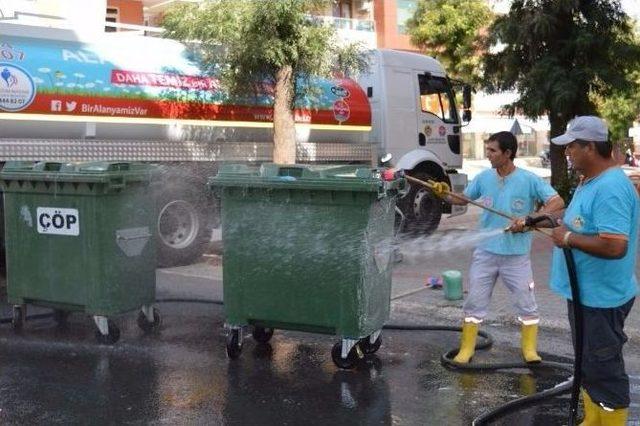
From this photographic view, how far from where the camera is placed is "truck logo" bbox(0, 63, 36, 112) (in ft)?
28.0

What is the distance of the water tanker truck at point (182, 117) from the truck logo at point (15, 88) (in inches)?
0.4

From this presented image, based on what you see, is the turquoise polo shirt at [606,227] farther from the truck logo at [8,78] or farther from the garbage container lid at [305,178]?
the truck logo at [8,78]

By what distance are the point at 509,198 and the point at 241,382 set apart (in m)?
2.10

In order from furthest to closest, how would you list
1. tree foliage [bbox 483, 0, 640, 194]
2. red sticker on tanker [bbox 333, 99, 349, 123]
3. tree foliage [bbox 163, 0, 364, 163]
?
1. tree foliage [bbox 483, 0, 640, 194]
2. red sticker on tanker [bbox 333, 99, 349, 123]
3. tree foliage [bbox 163, 0, 364, 163]

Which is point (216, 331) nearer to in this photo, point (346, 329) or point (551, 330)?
point (346, 329)

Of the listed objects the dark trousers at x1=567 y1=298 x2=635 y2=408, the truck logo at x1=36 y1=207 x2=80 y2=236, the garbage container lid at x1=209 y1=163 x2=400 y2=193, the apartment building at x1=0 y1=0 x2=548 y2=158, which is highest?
the apartment building at x1=0 y1=0 x2=548 y2=158

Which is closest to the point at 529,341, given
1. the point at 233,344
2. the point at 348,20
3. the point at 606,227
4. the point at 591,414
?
the point at 591,414

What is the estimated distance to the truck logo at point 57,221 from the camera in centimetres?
615

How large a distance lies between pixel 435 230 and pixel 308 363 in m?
8.34

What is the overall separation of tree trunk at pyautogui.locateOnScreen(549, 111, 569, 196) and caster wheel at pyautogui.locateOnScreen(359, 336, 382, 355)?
11.2 m

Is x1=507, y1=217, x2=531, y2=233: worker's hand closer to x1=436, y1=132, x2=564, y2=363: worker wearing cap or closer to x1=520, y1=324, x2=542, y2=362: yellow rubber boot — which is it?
x1=436, y1=132, x2=564, y2=363: worker wearing cap

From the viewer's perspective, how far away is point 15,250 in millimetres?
6488

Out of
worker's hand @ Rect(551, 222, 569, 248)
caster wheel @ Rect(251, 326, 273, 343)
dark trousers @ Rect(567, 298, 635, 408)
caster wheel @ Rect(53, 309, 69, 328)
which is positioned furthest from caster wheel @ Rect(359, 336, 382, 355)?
caster wheel @ Rect(53, 309, 69, 328)

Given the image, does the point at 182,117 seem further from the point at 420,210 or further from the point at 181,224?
the point at 420,210
